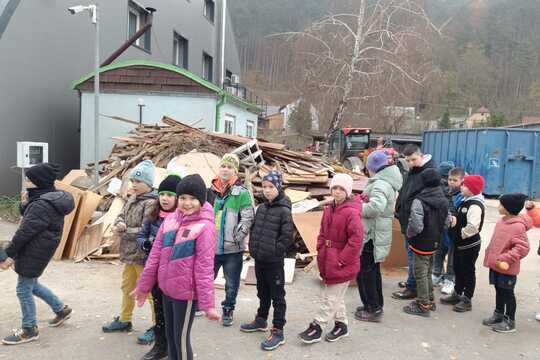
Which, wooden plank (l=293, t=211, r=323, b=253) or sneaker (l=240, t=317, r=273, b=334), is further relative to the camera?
wooden plank (l=293, t=211, r=323, b=253)

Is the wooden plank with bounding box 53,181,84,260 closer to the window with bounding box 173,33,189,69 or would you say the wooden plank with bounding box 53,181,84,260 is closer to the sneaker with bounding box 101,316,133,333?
the sneaker with bounding box 101,316,133,333

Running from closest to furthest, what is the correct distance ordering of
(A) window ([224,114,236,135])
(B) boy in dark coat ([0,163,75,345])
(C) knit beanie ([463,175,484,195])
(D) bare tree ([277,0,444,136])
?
(B) boy in dark coat ([0,163,75,345]) < (C) knit beanie ([463,175,484,195]) < (A) window ([224,114,236,135]) < (D) bare tree ([277,0,444,136])

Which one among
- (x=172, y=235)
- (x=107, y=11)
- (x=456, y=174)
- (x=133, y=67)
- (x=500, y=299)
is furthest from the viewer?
(x=107, y=11)

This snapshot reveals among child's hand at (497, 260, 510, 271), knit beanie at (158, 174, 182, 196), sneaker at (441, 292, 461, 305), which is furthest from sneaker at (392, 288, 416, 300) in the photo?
knit beanie at (158, 174, 182, 196)

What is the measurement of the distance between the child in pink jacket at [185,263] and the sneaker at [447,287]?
370 cm

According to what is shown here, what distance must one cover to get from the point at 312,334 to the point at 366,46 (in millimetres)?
18435

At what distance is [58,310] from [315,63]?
1753 centimetres

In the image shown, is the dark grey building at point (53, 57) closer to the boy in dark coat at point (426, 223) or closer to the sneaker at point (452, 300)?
the boy in dark coat at point (426, 223)

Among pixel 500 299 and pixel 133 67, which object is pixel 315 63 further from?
pixel 500 299

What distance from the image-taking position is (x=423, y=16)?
18.1 meters

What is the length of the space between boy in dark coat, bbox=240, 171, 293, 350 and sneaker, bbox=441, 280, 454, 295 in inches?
101

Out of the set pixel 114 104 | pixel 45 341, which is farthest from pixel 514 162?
pixel 45 341

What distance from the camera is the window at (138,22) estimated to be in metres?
17.2

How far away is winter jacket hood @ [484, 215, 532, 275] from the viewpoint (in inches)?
175
